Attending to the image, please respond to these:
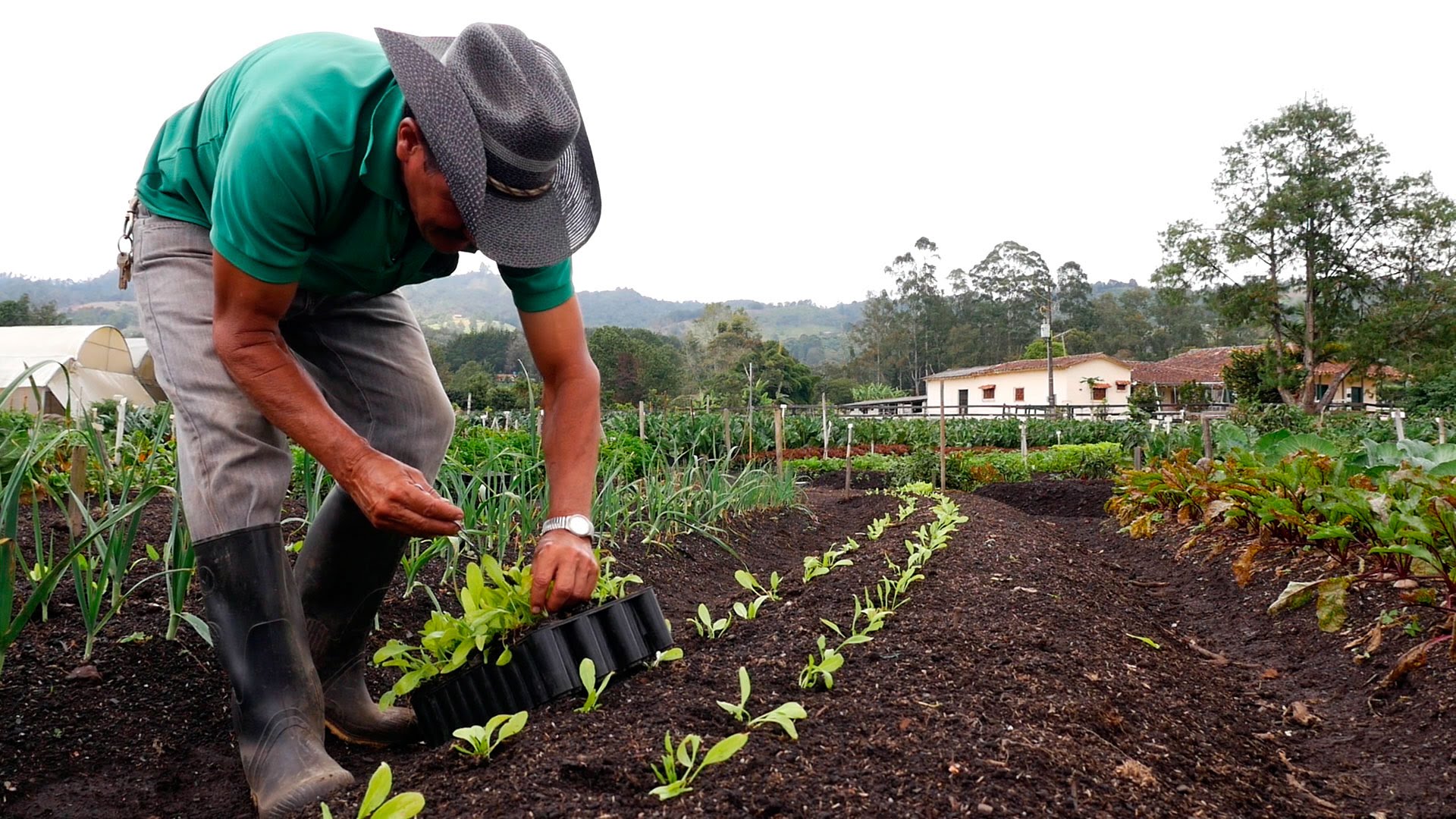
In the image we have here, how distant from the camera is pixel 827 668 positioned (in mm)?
1663

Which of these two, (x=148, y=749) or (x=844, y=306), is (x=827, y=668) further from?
(x=844, y=306)

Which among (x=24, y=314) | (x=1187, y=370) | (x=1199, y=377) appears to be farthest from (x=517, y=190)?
(x=24, y=314)

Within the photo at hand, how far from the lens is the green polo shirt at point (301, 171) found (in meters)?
1.36

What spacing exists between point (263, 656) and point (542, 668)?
46 cm

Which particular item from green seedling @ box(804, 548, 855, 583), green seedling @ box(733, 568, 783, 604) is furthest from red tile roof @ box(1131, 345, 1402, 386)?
green seedling @ box(733, 568, 783, 604)

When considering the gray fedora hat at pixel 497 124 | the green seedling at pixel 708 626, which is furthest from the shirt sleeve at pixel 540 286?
the green seedling at pixel 708 626

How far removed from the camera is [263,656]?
59.2 inches

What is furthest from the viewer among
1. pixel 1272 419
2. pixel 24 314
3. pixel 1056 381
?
pixel 24 314

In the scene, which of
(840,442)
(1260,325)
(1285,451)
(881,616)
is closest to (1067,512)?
(1285,451)

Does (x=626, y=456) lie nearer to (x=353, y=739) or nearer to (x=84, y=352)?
(x=353, y=739)

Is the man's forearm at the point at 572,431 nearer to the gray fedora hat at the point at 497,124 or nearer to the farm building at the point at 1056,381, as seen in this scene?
the gray fedora hat at the point at 497,124

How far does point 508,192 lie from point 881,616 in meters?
1.35

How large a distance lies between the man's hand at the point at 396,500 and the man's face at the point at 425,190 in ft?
1.24

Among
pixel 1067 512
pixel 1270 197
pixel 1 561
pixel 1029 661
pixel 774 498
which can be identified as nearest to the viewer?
pixel 1 561
